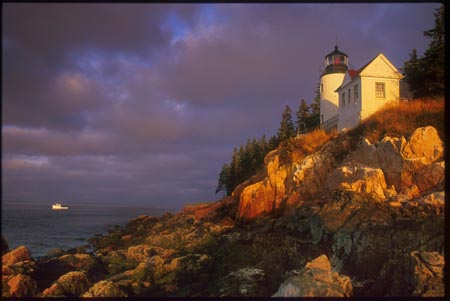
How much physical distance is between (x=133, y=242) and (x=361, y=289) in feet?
18.4

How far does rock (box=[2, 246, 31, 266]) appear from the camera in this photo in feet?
24.3

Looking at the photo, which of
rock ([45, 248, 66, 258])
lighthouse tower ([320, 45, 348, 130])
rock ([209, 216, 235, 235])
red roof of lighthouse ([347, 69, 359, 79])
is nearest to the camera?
rock ([209, 216, 235, 235])

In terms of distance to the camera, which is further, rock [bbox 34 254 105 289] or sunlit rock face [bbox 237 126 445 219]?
rock [bbox 34 254 105 289]

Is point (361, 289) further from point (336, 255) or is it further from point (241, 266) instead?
point (241, 266)

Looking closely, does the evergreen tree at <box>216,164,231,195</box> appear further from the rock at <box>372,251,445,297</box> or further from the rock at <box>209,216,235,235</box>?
the rock at <box>372,251,445,297</box>

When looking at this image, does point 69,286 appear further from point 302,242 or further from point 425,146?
point 425,146

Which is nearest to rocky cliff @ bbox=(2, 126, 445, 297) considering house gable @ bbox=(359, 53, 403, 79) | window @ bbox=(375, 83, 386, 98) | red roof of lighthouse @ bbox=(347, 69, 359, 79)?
window @ bbox=(375, 83, 386, 98)

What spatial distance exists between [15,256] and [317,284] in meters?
6.14

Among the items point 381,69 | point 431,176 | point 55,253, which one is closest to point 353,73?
point 381,69

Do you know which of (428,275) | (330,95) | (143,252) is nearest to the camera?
(428,275)

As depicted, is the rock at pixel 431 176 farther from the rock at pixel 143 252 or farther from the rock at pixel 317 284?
the rock at pixel 143 252

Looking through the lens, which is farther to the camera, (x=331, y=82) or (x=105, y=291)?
(x=331, y=82)

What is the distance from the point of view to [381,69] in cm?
959

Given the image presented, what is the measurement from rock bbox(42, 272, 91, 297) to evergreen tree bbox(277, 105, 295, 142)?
628cm
